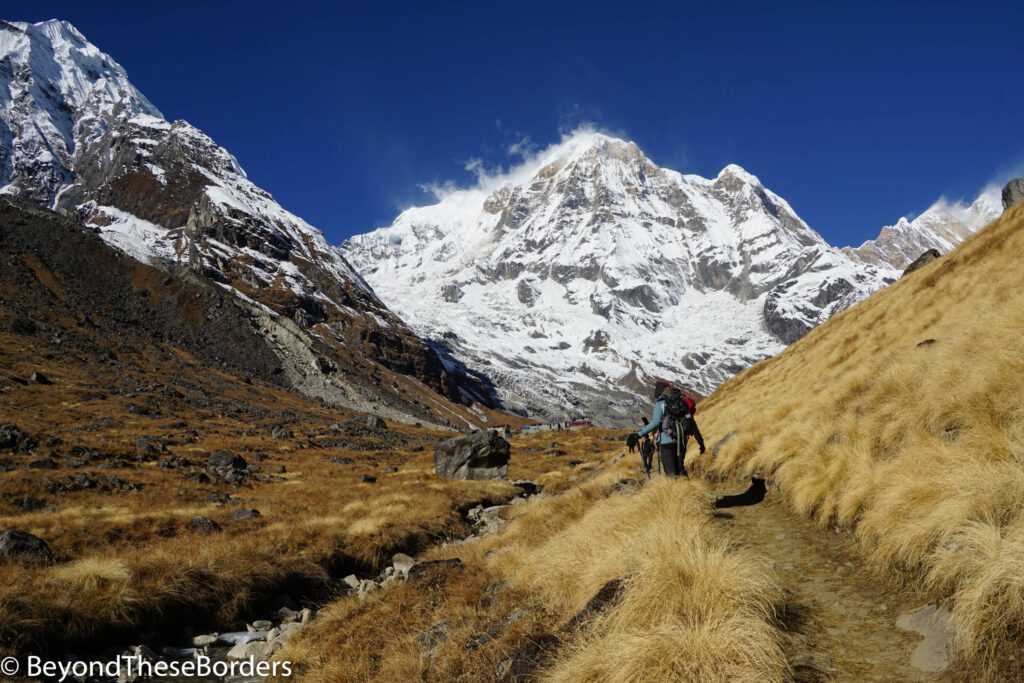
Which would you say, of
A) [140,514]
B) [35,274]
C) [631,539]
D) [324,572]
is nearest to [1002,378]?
[631,539]

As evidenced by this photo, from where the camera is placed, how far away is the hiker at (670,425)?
11.9 m

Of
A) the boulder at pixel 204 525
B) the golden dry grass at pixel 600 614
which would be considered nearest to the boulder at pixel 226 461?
the boulder at pixel 204 525

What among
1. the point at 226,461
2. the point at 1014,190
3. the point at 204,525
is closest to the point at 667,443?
the point at 204,525

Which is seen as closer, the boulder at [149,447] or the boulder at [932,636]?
the boulder at [932,636]

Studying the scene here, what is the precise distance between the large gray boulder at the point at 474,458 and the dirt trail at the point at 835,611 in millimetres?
26973

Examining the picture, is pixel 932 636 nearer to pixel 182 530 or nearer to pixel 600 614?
pixel 600 614

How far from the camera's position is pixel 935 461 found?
697 centimetres

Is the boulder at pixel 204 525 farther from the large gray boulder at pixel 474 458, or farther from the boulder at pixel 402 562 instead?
the large gray boulder at pixel 474 458

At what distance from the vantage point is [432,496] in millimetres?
25359

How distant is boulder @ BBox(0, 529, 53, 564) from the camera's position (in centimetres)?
1248

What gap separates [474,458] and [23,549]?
24.4 meters

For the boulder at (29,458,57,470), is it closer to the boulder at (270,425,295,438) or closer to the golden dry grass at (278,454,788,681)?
the golden dry grass at (278,454,788,681)

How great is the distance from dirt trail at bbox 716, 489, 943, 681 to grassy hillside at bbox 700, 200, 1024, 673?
0.36 meters

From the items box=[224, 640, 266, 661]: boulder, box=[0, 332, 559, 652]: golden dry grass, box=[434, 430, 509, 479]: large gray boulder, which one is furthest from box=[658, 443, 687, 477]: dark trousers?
box=[434, 430, 509, 479]: large gray boulder
